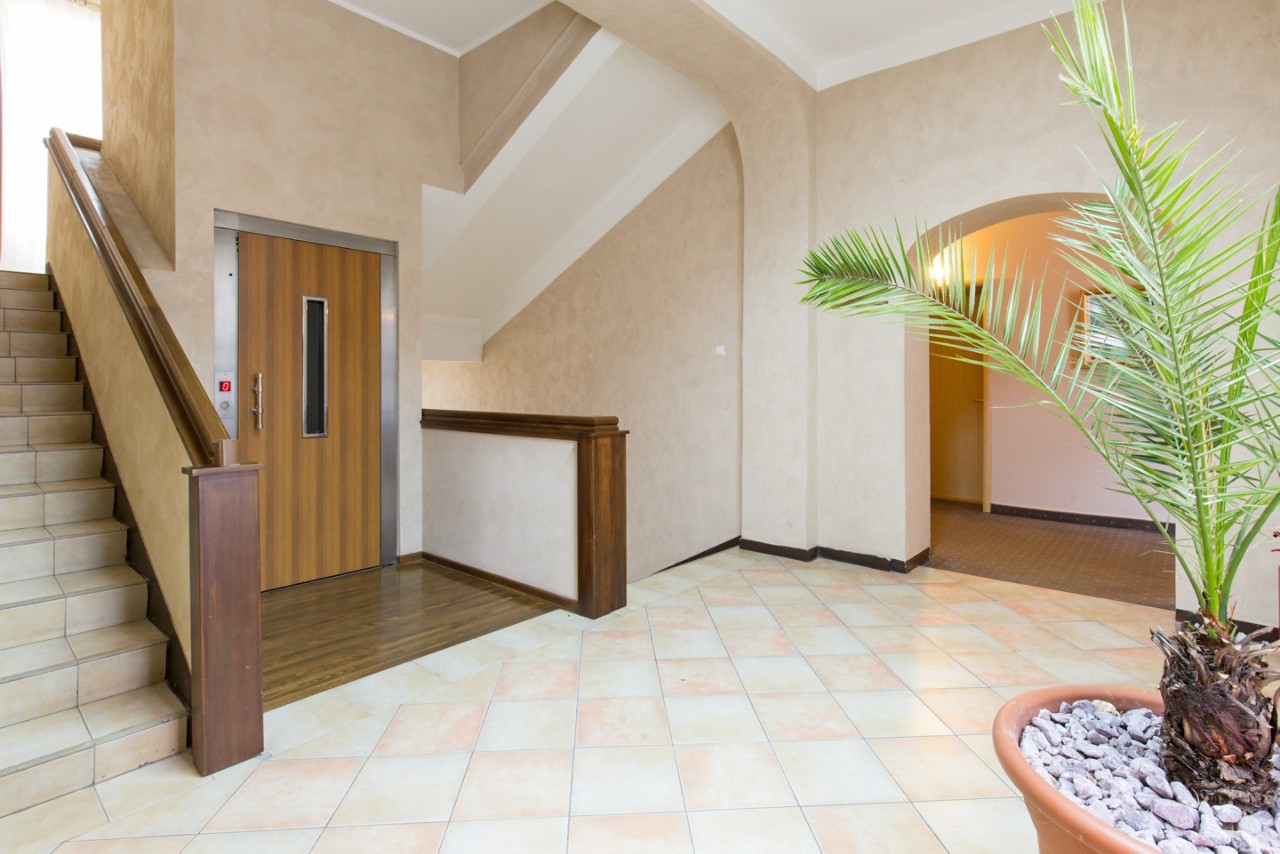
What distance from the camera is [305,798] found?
1.93m

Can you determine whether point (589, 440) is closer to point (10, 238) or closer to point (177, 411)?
point (177, 411)

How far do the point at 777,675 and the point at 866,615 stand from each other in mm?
911

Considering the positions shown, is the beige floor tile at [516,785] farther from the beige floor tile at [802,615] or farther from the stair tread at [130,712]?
the beige floor tile at [802,615]

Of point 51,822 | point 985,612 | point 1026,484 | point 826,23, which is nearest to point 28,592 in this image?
point 51,822

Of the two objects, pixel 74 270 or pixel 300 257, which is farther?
pixel 300 257

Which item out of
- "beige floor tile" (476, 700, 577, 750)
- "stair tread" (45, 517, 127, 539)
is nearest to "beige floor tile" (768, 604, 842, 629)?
"beige floor tile" (476, 700, 577, 750)

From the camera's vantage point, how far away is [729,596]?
3.75 metres

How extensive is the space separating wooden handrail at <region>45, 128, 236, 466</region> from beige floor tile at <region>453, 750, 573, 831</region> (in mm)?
1191

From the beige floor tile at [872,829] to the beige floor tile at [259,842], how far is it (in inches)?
51.2

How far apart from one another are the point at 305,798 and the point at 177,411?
4.05 feet

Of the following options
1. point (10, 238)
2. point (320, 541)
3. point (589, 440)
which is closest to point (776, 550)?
point (589, 440)

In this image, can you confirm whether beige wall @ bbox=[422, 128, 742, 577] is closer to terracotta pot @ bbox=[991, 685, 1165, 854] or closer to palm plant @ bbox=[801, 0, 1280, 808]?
terracotta pot @ bbox=[991, 685, 1165, 854]

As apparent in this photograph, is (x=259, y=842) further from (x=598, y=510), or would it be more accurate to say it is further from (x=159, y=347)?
(x=598, y=510)

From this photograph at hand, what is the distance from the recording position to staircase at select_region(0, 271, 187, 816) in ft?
6.46
